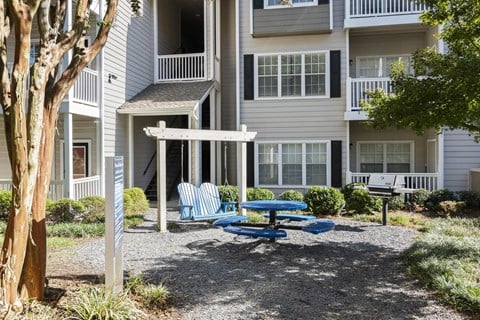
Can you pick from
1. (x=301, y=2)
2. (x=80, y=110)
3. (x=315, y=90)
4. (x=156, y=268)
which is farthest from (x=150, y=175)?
(x=156, y=268)

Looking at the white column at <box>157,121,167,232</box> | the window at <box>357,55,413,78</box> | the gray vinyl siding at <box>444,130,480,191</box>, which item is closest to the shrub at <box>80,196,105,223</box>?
the white column at <box>157,121,167,232</box>

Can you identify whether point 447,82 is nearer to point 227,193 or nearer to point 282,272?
point 282,272

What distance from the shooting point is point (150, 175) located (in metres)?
16.1

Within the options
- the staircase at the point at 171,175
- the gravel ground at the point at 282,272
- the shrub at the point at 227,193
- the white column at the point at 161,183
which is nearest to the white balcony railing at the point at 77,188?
the gravel ground at the point at 282,272

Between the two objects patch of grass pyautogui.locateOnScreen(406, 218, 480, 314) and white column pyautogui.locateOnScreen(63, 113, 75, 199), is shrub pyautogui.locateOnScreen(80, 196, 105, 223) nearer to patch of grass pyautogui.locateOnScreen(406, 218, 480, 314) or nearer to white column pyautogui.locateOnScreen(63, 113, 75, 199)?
white column pyautogui.locateOnScreen(63, 113, 75, 199)

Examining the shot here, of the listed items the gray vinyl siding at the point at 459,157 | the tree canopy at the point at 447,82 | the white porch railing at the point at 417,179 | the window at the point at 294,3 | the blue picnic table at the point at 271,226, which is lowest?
the blue picnic table at the point at 271,226

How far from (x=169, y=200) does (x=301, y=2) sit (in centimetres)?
882

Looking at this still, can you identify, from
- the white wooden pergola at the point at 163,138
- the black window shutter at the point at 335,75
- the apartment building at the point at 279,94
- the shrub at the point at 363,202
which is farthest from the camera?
the black window shutter at the point at 335,75

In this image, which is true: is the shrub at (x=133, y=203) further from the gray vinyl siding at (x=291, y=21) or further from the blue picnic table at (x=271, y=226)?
the gray vinyl siding at (x=291, y=21)

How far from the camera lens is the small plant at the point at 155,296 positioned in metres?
4.77

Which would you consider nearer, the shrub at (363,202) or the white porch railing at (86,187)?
the white porch railing at (86,187)

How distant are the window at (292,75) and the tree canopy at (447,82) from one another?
23.5 ft

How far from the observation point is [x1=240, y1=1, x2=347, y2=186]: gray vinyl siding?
14562 mm

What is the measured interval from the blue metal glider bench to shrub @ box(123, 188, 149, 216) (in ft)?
8.31
